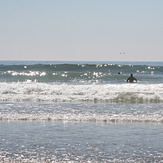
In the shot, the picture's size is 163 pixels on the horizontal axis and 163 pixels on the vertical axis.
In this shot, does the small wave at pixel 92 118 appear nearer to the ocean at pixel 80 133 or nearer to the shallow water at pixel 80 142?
the ocean at pixel 80 133

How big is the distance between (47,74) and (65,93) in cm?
3258

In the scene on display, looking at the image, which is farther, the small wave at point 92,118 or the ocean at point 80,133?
the small wave at point 92,118

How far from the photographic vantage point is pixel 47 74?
57875mm

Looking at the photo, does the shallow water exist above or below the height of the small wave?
below

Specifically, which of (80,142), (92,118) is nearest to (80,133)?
(80,142)

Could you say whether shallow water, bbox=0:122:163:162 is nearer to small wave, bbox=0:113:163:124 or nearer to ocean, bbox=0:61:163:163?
ocean, bbox=0:61:163:163

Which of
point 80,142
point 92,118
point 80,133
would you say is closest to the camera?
point 80,142

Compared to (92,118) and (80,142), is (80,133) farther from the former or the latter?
(92,118)

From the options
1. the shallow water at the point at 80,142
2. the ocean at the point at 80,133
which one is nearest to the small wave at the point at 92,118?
the ocean at the point at 80,133

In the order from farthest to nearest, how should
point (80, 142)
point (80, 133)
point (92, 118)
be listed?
point (92, 118), point (80, 133), point (80, 142)

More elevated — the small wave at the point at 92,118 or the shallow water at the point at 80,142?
the small wave at the point at 92,118

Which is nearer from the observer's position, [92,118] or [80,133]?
[80,133]

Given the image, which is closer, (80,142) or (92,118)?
(80,142)

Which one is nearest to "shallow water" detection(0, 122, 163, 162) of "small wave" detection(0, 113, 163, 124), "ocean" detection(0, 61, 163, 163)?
"ocean" detection(0, 61, 163, 163)
